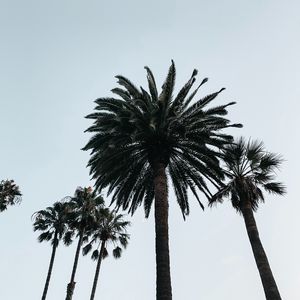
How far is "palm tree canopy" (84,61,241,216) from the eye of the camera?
62.2 ft

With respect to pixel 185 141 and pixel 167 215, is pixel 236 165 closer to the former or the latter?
pixel 185 141

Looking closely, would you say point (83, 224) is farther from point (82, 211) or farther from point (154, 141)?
point (154, 141)

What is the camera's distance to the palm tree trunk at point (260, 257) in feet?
54.5

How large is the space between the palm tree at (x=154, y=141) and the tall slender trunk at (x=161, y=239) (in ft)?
0.19

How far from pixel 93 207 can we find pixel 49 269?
27.3 feet

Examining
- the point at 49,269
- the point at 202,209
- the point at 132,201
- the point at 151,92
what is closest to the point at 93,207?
the point at 49,269

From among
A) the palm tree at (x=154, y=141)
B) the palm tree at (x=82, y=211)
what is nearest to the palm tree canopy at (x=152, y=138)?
the palm tree at (x=154, y=141)

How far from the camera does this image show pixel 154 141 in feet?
63.0

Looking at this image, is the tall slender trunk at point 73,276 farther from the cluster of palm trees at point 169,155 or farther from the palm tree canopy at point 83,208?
the cluster of palm trees at point 169,155

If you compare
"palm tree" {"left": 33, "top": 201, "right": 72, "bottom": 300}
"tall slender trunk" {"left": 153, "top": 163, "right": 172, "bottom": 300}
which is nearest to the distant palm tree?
Result: "palm tree" {"left": 33, "top": 201, "right": 72, "bottom": 300}

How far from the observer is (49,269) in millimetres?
37750

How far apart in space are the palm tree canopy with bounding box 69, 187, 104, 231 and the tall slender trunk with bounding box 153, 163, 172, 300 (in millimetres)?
18290

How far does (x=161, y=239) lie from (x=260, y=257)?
5409 millimetres

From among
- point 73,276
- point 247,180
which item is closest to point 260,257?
point 247,180
